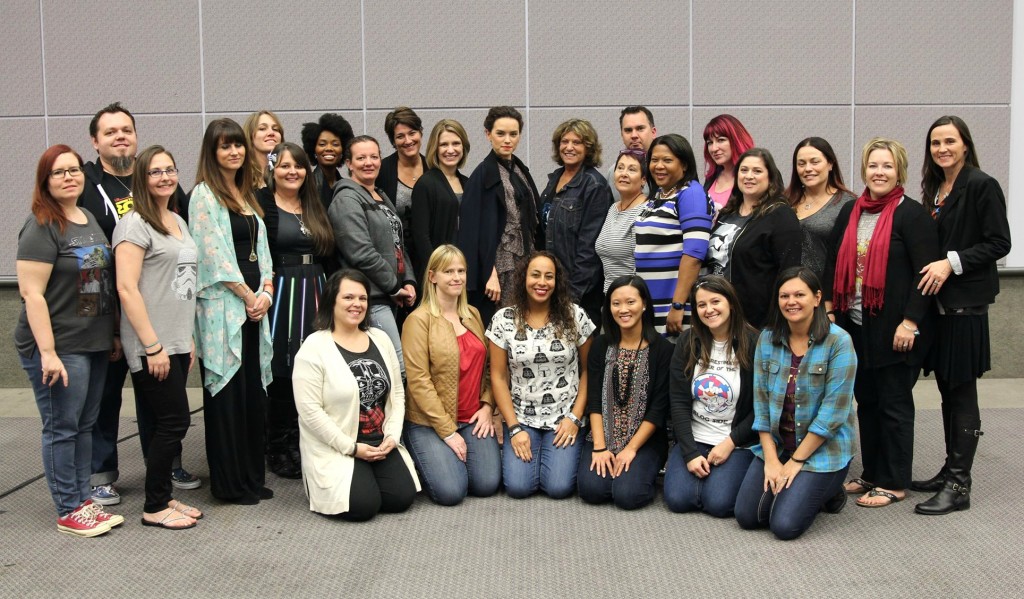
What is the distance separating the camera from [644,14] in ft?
19.5

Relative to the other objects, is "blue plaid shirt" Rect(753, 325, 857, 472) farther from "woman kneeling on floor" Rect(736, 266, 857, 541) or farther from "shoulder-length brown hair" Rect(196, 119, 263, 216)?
"shoulder-length brown hair" Rect(196, 119, 263, 216)

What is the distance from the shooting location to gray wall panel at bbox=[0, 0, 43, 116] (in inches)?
239

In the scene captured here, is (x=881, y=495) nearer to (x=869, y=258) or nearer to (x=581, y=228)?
(x=869, y=258)

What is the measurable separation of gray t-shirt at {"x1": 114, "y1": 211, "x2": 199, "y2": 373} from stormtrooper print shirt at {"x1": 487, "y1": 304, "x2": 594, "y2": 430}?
126 cm

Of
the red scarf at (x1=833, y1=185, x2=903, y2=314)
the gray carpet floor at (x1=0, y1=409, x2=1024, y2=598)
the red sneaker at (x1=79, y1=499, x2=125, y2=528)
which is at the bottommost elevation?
the gray carpet floor at (x1=0, y1=409, x2=1024, y2=598)

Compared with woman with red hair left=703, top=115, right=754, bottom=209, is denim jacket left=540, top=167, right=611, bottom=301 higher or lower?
lower

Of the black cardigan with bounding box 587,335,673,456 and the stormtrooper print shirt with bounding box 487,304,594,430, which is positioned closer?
the black cardigan with bounding box 587,335,673,456

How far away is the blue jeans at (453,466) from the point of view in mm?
3742

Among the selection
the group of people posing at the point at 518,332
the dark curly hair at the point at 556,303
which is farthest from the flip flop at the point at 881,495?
the dark curly hair at the point at 556,303

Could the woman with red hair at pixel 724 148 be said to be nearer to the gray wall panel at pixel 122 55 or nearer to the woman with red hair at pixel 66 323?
the woman with red hair at pixel 66 323

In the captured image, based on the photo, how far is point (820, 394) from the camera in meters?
3.40

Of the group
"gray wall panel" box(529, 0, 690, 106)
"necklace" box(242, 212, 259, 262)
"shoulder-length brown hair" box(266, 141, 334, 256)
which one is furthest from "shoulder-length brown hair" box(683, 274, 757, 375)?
"gray wall panel" box(529, 0, 690, 106)

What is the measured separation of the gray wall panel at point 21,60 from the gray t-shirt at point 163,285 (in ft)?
11.2

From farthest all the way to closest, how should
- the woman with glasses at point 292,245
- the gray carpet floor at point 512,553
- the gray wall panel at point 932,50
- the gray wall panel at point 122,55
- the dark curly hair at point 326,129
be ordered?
the gray wall panel at point 122,55
the gray wall panel at point 932,50
the dark curly hair at point 326,129
the woman with glasses at point 292,245
the gray carpet floor at point 512,553
